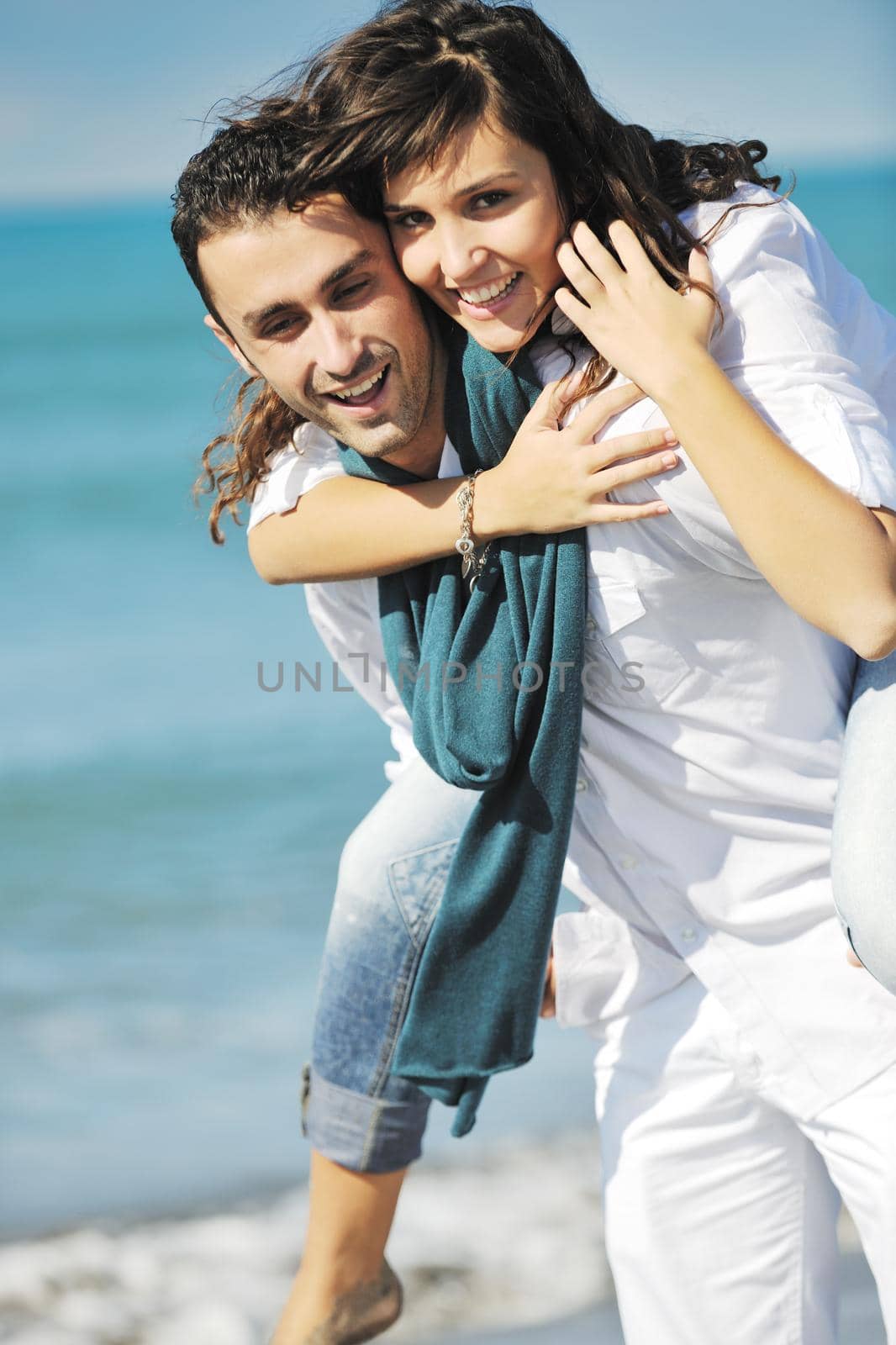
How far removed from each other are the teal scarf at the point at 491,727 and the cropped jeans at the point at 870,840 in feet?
A: 1.42

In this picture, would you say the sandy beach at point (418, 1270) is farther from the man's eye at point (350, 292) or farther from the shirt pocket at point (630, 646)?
the man's eye at point (350, 292)

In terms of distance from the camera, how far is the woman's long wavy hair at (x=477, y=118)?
2105mm

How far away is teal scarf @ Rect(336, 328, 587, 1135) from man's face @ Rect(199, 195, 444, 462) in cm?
9

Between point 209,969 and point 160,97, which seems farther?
point 160,97

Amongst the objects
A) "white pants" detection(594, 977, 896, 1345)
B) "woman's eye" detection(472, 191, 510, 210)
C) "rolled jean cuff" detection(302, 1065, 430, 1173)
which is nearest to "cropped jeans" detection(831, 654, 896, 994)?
"white pants" detection(594, 977, 896, 1345)

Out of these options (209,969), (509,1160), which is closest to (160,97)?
(209,969)

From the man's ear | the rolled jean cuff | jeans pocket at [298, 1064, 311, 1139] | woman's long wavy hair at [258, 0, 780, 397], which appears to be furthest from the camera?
jeans pocket at [298, 1064, 311, 1139]

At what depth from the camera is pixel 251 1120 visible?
14.0 ft

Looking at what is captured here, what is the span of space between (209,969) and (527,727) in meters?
3.11

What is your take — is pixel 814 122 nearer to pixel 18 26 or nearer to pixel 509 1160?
pixel 18 26

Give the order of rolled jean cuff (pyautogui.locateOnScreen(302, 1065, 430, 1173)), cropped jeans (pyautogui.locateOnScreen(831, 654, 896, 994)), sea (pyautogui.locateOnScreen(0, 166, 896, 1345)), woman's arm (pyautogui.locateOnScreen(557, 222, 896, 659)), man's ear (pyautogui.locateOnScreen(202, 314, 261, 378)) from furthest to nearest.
→ 1. sea (pyautogui.locateOnScreen(0, 166, 896, 1345))
2. rolled jean cuff (pyautogui.locateOnScreen(302, 1065, 430, 1173))
3. man's ear (pyautogui.locateOnScreen(202, 314, 261, 378))
4. cropped jeans (pyautogui.locateOnScreen(831, 654, 896, 994))
5. woman's arm (pyautogui.locateOnScreen(557, 222, 896, 659))

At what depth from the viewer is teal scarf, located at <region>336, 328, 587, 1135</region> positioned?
2248mm

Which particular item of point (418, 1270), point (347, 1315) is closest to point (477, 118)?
point (347, 1315)

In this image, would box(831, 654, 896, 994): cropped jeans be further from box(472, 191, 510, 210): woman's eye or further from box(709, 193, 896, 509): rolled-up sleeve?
box(472, 191, 510, 210): woman's eye
